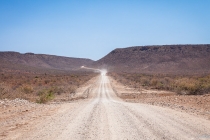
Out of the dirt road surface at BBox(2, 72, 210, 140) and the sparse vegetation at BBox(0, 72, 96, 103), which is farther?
the sparse vegetation at BBox(0, 72, 96, 103)

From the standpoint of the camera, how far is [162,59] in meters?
152

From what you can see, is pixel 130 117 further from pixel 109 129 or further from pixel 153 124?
pixel 109 129

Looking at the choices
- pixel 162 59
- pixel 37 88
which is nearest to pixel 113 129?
pixel 37 88

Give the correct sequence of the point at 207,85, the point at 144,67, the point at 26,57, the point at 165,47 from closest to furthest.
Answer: the point at 207,85
the point at 144,67
the point at 165,47
the point at 26,57

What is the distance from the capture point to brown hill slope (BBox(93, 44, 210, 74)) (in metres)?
136

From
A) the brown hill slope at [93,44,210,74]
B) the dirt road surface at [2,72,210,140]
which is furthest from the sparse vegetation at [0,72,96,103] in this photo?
the brown hill slope at [93,44,210,74]

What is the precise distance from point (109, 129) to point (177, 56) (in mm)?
148975

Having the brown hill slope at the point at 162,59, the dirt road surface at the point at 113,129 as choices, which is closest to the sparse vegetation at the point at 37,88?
the dirt road surface at the point at 113,129

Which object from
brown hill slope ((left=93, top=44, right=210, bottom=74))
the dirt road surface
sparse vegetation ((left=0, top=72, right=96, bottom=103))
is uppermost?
brown hill slope ((left=93, top=44, right=210, bottom=74))

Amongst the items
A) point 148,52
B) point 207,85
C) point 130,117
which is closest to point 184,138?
point 130,117

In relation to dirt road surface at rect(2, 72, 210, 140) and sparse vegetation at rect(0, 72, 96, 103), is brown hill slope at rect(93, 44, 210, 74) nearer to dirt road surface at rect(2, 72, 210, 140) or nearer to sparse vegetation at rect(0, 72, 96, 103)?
sparse vegetation at rect(0, 72, 96, 103)

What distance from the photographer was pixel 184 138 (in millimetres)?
7500

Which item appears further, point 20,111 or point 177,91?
point 177,91

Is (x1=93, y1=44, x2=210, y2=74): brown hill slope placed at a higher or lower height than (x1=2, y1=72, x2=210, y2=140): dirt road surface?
higher
